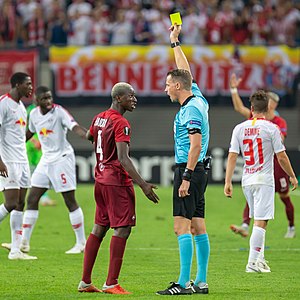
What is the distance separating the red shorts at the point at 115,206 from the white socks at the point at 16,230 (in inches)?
123

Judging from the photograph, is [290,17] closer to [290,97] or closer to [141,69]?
[290,97]

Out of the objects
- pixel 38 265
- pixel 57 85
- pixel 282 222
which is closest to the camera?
pixel 38 265

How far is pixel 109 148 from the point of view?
32.4 ft

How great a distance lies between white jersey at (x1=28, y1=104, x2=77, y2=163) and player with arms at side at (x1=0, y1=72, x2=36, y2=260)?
2.35 feet

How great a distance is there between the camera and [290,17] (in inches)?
1063

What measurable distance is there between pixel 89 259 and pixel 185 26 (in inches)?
672

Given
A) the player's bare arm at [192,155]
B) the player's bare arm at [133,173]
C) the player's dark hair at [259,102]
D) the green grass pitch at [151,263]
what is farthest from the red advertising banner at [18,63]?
the player's bare arm at [192,155]

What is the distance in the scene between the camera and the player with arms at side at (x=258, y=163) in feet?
38.1

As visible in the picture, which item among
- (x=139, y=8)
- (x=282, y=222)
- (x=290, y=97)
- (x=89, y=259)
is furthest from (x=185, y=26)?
(x=89, y=259)

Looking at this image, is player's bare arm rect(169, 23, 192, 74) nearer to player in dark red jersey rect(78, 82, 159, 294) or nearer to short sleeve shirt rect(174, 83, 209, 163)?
short sleeve shirt rect(174, 83, 209, 163)

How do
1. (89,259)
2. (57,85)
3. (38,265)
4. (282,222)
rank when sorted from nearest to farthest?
(89,259) < (38,265) < (282,222) < (57,85)

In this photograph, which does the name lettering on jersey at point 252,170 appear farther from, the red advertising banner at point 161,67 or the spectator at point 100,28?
the spectator at point 100,28

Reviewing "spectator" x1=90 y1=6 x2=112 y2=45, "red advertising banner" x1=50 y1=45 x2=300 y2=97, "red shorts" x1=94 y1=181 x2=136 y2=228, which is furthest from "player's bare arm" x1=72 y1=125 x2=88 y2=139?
"spectator" x1=90 y1=6 x2=112 y2=45

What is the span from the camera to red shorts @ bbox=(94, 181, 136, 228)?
9.79 meters
